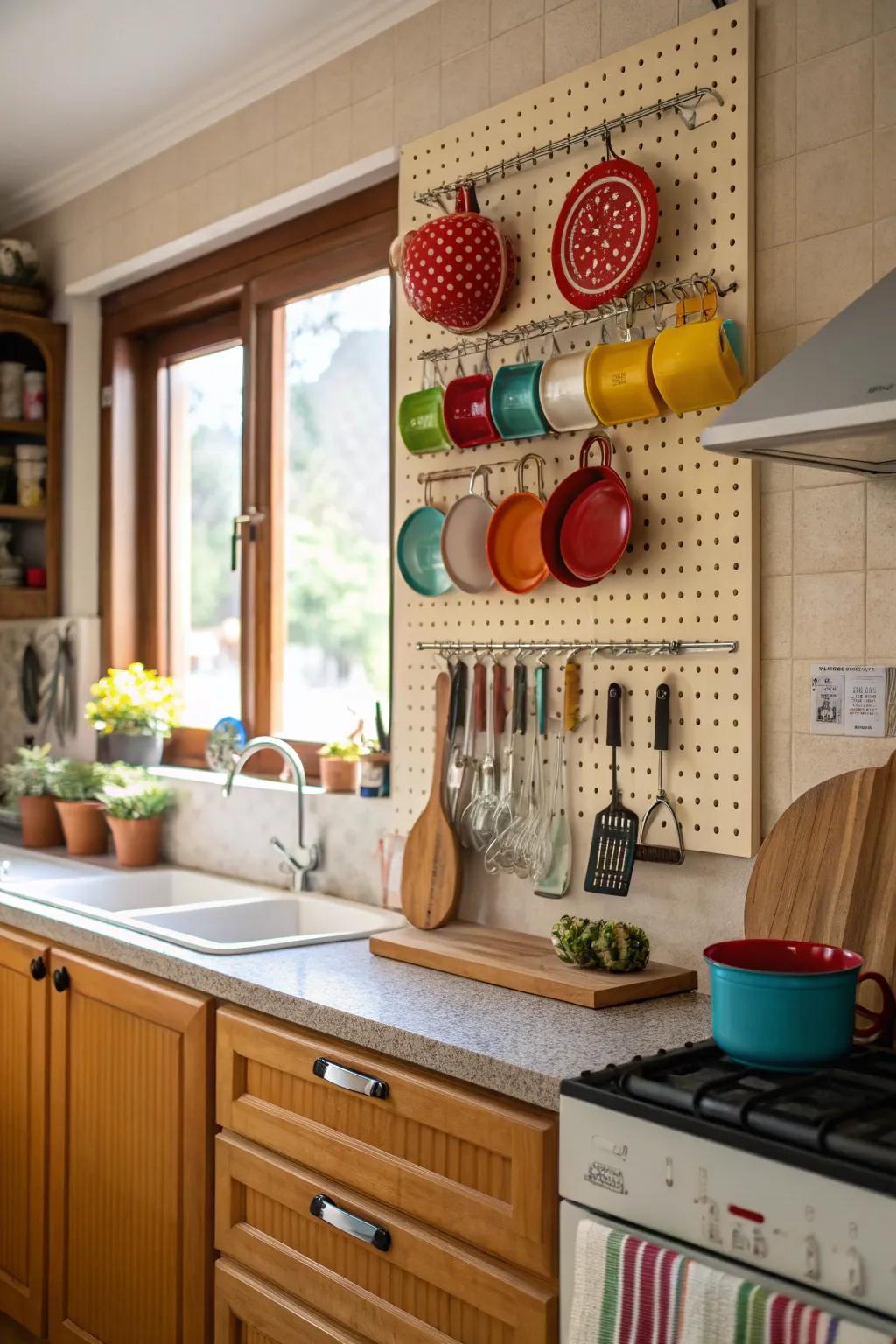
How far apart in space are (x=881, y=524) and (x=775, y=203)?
514mm

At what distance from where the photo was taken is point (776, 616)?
6.36ft

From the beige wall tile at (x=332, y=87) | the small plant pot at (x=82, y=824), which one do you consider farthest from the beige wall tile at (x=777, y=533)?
the small plant pot at (x=82, y=824)

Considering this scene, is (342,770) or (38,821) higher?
(342,770)

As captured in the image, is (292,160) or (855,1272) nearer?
(855,1272)

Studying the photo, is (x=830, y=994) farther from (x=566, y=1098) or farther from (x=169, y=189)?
(x=169, y=189)

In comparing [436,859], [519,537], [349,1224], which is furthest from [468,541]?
[349,1224]

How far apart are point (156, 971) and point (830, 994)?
3.97 ft

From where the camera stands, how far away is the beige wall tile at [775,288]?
75.5 inches

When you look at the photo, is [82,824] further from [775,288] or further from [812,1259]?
[812,1259]

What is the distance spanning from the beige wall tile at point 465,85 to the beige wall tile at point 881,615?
1208 millimetres

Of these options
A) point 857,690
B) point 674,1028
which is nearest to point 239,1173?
point 674,1028

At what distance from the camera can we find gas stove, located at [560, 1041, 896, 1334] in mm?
1229

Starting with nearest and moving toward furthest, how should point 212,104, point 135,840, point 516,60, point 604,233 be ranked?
point 604,233 < point 516,60 < point 212,104 < point 135,840

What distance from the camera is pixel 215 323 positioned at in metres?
3.47
